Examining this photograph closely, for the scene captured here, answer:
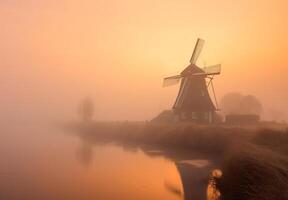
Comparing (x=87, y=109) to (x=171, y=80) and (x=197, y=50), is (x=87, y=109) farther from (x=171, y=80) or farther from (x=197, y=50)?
(x=197, y=50)

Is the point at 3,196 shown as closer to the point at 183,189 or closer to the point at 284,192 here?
the point at 183,189

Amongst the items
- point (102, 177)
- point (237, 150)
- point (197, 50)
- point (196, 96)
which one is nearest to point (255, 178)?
point (237, 150)

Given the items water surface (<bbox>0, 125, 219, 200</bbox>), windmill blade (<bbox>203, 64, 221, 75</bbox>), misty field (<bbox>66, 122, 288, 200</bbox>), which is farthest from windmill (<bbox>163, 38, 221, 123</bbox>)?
water surface (<bbox>0, 125, 219, 200</bbox>)

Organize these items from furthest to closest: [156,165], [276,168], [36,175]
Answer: [156,165] < [36,175] < [276,168]

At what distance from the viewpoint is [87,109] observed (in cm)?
8800

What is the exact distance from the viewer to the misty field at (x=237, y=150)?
579 inches

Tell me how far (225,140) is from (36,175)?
15119mm

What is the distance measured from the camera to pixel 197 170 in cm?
2395

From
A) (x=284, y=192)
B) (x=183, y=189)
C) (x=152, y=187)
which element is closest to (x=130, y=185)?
(x=152, y=187)

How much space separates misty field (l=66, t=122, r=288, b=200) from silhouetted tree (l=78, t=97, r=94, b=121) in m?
34.2

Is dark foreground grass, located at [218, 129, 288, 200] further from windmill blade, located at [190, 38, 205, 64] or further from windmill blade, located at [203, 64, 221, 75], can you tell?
windmill blade, located at [190, 38, 205, 64]

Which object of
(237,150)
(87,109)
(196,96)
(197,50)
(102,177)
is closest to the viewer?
(237,150)

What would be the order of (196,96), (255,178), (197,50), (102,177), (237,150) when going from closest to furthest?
(255,178)
(237,150)
(102,177)
(196,96)
(197,50)

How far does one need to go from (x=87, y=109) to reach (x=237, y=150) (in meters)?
68.9
